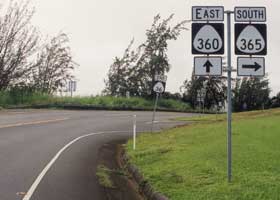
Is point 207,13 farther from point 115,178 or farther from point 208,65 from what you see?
point 115,178

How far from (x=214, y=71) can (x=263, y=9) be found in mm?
1520

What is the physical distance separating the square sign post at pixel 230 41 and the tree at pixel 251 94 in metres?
61.0

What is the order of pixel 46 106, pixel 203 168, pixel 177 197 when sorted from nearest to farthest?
pixel 177 197 → pixel 203 168 → pixel 46 106

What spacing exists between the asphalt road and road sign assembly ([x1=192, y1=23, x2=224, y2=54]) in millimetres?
3398

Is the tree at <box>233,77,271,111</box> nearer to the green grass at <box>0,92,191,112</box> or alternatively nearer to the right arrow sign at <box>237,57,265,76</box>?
the green grass at <box>0,92,191,112</box>

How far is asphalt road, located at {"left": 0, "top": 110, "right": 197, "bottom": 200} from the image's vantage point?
41.5 feet

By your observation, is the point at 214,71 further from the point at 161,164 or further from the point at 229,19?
the point at 161,164

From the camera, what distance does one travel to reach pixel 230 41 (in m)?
12.1

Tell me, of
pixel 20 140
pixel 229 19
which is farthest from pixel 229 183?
pixel 20 140

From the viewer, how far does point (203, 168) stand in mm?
14289

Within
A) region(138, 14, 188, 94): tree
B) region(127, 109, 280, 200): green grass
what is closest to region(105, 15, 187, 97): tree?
region(138, 14, 188, 94): tree

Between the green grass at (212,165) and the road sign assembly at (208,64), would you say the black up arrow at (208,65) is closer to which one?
the road sign assembly at (208,64)

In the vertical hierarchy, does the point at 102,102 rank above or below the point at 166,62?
below

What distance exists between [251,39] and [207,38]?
0.82 metres
